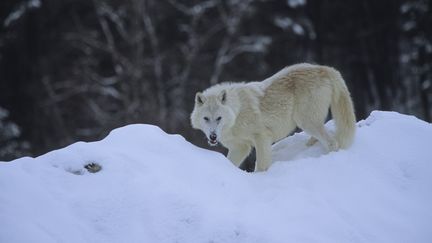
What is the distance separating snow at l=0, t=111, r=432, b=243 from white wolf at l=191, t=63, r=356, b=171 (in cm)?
77

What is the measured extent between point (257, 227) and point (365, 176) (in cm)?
181

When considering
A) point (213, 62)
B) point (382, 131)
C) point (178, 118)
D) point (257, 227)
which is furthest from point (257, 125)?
point (213, 62)

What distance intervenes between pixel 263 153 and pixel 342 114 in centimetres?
133

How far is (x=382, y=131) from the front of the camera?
6453 millimetres

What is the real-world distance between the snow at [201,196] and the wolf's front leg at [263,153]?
53 cm

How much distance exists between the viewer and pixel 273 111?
272 inches

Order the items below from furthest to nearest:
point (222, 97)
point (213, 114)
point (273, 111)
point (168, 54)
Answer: point (168, 54)
point (273, 111)
point (222, 97)
point (213, 114)

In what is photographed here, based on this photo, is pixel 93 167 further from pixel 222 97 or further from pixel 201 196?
pixel 222 97

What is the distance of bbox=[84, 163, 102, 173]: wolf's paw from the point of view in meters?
4.69

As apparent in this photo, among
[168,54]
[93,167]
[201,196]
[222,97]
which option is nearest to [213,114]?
[222,97]

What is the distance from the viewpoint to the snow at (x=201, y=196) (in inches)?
163

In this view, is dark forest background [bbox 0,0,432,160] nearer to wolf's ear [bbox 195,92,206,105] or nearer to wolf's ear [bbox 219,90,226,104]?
wolf's ear [bbox 195,92,206,105]

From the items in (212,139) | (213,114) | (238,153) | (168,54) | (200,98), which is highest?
(200,98)

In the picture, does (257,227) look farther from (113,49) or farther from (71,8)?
(71,8)
